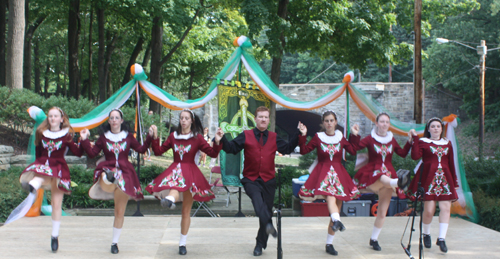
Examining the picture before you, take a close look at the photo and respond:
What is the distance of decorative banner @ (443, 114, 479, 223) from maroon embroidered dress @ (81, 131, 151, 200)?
4.55 metres

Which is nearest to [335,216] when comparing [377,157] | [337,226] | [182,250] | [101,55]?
[337,226]

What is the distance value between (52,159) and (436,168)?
15.5 feet

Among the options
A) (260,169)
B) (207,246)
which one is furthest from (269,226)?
(207,246)

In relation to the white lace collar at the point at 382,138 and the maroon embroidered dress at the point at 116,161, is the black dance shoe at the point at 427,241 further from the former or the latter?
the maroon embroidered dress at the point at 116,161

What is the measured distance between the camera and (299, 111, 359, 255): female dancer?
5070 mm

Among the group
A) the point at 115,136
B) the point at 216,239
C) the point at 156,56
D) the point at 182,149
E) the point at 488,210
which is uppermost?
the point at 156,56

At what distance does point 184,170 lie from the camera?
504 centimetres

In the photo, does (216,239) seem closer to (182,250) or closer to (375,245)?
(182,250)

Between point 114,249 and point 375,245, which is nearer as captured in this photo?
point 114,249

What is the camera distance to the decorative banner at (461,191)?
6750mm

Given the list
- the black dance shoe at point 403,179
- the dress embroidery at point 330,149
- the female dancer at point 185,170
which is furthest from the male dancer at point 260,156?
the black dance shoe at point 403,179

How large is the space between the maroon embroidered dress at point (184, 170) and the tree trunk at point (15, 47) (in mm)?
7833

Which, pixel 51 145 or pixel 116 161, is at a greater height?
pixel 51 145

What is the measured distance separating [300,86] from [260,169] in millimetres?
19752
